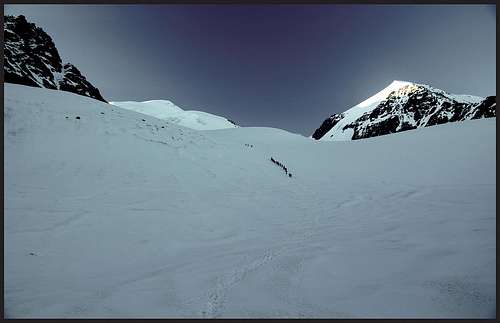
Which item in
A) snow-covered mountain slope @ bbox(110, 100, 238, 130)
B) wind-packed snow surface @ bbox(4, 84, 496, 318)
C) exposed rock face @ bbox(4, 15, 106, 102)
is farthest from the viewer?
snow-covered mountain slope @ bbox(110, 100, 238, 130)

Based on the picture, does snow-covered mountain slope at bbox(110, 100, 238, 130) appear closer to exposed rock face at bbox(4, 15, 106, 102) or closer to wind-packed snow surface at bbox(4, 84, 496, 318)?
exposed rock face at bbox(4, 15, 106, 102)

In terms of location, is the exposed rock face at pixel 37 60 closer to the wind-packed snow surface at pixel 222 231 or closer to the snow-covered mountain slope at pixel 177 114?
the snow-covered mountain slope at pixel 177 114

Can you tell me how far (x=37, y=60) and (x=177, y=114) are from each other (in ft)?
195

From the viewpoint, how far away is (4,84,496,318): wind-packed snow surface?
298cm

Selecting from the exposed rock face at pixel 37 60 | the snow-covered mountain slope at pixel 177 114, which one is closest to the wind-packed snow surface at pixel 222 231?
the exposed rock face at pixel 37 60

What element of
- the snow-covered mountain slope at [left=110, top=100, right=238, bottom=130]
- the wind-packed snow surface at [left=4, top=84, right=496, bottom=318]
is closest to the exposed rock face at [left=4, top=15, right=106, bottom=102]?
the snow-covered mountain slope at [left=110, top=100, right=238, bottom=130]

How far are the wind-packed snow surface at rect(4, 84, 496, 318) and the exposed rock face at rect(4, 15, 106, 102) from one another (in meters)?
45.5

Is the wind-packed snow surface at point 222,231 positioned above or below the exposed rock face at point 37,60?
below

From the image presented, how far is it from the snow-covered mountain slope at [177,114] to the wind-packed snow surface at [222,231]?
296ft

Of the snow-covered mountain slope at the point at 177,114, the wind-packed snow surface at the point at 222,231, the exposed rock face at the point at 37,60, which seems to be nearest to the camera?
the wind-packed snow surface at the point at 222,231

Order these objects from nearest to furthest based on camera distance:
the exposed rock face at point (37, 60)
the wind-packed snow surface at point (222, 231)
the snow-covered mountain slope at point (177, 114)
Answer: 1. the wind-packed snow surface at point (222, 231)
2. the exposed rock face at point (37, 60)
3. the snow-covered mountain slope at point (177, 114)

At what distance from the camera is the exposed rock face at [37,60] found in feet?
154

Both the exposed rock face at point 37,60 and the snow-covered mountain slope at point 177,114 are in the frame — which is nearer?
the exposed rock face at point 37,60

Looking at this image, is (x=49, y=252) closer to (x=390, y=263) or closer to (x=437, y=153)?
(x=390, y=263)
